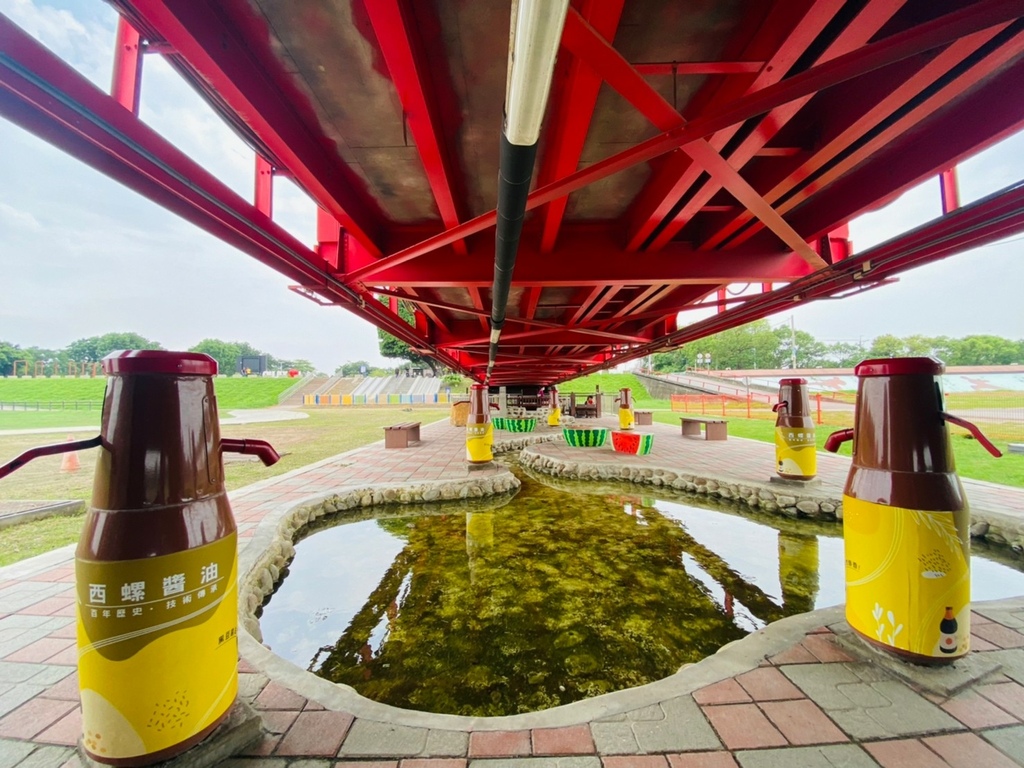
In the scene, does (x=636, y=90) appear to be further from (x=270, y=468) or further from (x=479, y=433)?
(x=270, y=468)

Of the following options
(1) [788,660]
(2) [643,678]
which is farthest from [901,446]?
(2) [643,678]

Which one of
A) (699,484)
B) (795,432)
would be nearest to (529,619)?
(699,484)

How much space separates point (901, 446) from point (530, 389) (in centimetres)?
2513

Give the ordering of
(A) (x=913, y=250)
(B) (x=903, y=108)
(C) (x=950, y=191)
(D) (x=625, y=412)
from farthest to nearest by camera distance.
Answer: (D) (x=625, y=412) < (A) (x=913, y=250) < (C) (x=950, y=191) < (B) (x=903, y=108)

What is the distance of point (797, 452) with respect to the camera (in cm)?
771

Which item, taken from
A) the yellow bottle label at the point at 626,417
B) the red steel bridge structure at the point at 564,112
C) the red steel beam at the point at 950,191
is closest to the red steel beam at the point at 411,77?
the red steel bridge structure at the point at 564,112

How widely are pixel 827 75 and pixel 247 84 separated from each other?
2.83m

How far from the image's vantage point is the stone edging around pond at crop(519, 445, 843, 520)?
271 inches

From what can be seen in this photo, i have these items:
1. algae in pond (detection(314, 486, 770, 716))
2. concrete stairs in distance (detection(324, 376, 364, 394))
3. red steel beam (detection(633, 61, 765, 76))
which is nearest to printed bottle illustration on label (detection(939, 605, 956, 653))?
algae in pond (detection(314, 486, 770, 716))

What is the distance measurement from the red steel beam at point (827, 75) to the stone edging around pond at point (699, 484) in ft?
22.5

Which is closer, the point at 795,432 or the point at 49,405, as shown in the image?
the point at 795,432

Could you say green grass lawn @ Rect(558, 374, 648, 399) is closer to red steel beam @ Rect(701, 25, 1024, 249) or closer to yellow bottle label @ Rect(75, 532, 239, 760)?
red steel beam @ Rect(701, 25, 1024, 249)

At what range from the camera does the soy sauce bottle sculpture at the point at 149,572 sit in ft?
5.33

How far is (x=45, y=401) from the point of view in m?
42.3
